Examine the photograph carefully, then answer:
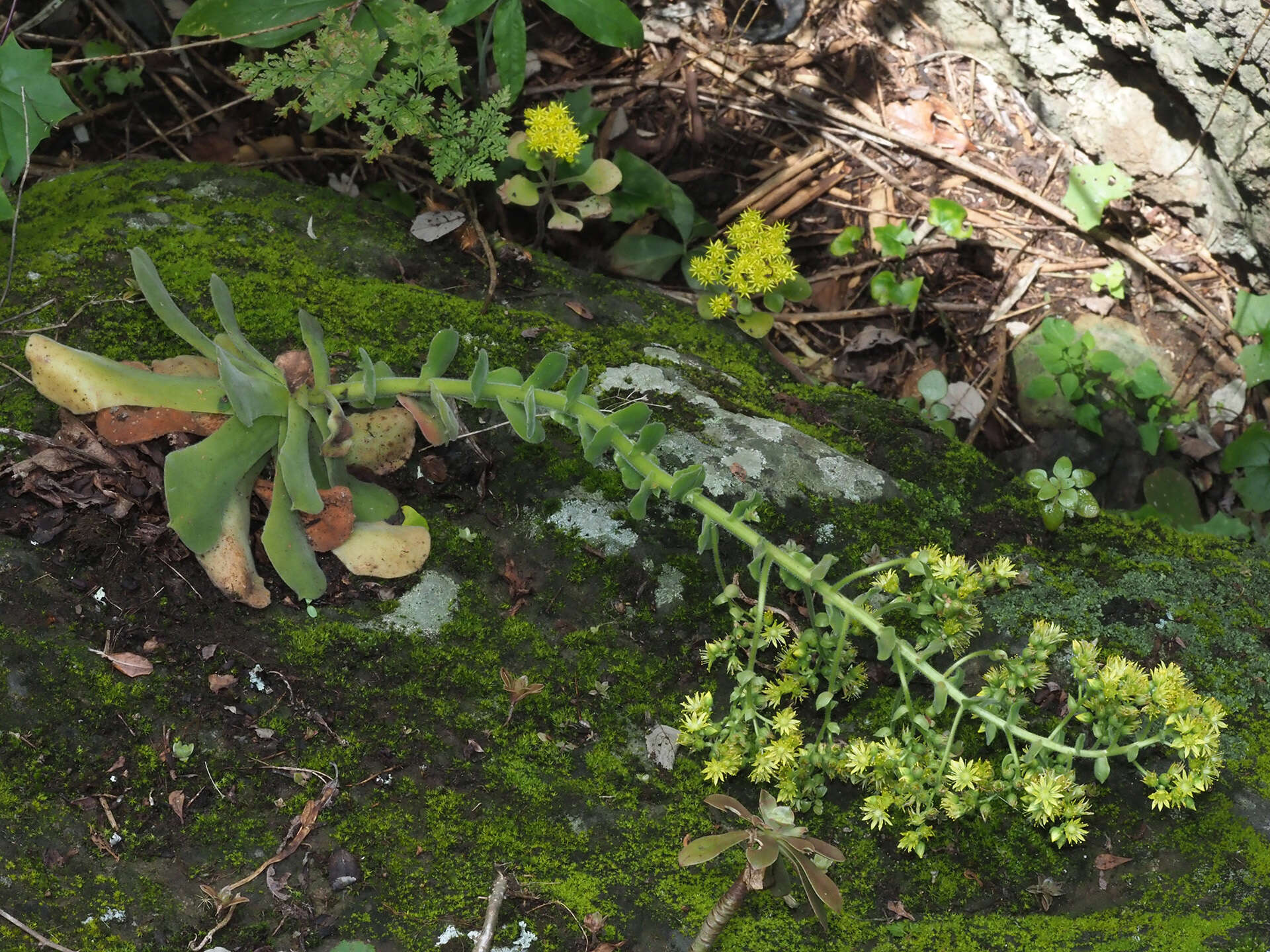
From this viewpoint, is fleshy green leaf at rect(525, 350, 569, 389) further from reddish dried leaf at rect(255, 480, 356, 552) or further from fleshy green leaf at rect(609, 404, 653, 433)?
reddish dried leaf at rect(255, 480, 356, 552)

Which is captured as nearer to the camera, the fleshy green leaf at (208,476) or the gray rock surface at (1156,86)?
the fleshy green leaf at (208,476)

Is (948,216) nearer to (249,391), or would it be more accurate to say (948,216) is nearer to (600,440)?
(600,440)

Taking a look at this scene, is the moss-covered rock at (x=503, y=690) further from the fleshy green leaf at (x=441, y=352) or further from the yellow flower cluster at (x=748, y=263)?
the yellow flower cluster at (x=748, y=263)

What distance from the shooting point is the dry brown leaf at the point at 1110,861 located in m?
2.38

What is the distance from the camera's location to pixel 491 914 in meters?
2.14

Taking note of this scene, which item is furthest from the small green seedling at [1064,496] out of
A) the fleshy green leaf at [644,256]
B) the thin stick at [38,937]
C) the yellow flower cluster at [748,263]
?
the thin stick at [38,937]

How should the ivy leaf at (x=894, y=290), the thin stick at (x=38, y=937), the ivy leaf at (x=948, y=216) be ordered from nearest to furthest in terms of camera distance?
the thin stick at (x=38, y=937), the ivy leaf at (x=894, y=290), the ivy leaf at (x=948, y=216)

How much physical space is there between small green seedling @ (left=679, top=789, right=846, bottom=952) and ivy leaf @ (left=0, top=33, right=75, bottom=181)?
2.92m

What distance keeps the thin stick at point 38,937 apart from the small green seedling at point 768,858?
120cm

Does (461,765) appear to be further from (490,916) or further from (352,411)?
(352,411)

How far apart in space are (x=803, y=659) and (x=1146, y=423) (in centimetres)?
282

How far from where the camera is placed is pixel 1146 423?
448cm

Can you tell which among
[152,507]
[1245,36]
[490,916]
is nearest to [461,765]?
[490,916]

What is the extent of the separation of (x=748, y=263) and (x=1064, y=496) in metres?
1.40
